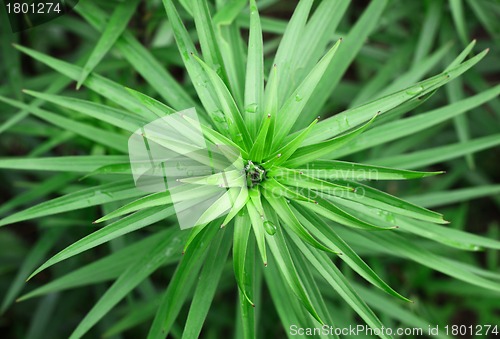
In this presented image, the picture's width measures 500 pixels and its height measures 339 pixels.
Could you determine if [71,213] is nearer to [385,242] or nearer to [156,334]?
[156,334]

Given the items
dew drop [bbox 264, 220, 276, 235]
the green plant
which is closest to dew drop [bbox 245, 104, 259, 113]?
the green plant

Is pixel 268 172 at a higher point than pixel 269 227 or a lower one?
higher

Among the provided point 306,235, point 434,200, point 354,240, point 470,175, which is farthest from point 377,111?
point 470,175

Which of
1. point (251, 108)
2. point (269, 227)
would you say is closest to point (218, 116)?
point (251, 108)

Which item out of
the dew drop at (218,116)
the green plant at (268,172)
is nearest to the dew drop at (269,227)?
the green plant at (268,172)

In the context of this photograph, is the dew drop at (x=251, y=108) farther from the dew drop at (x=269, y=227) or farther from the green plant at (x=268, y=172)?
the dew drop at (x=269, y=227)

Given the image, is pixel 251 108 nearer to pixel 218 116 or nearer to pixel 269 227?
pixel 218 116

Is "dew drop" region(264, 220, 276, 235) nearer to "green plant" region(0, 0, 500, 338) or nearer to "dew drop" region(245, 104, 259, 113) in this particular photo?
"green plant" region(0, 0, 500, 338)

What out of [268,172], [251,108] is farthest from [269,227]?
[251,108]

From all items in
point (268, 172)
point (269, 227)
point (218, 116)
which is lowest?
point (269, 227)

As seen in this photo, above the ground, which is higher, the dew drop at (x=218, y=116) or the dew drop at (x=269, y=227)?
the dew drop at (x=218, y=116)
